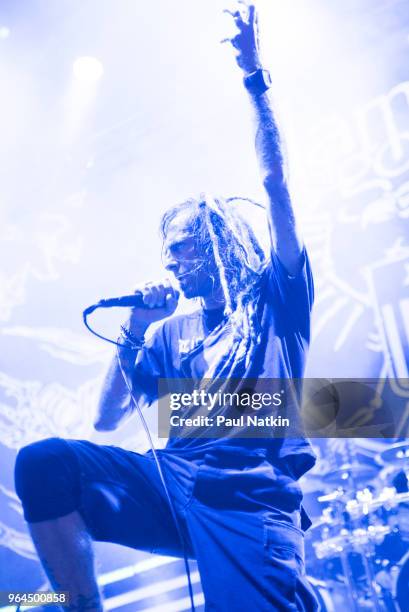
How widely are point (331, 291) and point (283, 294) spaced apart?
7.8 inches

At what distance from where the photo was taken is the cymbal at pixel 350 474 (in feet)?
5.63

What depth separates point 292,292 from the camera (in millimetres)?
1790

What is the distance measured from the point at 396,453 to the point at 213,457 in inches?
21.1

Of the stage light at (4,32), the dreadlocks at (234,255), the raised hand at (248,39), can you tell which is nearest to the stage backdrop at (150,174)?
the stage light at (4,32)

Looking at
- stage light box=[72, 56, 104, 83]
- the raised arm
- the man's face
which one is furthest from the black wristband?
stage light box=[72, 56, 104, 83]

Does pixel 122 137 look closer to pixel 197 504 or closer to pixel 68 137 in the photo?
pixel 68 137

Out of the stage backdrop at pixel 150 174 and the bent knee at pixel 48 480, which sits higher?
the stage backdrop at pixel 150 174

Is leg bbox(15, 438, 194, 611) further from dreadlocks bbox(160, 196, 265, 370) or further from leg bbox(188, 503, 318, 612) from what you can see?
dreadlocks bbox(160, 196, 265, 370)

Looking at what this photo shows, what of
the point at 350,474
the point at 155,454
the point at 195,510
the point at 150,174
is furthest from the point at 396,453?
the point at 150,174

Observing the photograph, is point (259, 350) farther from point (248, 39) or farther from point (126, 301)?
point (248, 39)

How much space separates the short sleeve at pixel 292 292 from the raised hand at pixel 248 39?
580 millimetres

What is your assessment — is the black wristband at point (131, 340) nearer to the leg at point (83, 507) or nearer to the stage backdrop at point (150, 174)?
the stage backdrop at point (150, 174)

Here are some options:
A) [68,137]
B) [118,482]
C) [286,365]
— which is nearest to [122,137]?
[68,137]

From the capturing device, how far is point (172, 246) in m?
2.00
